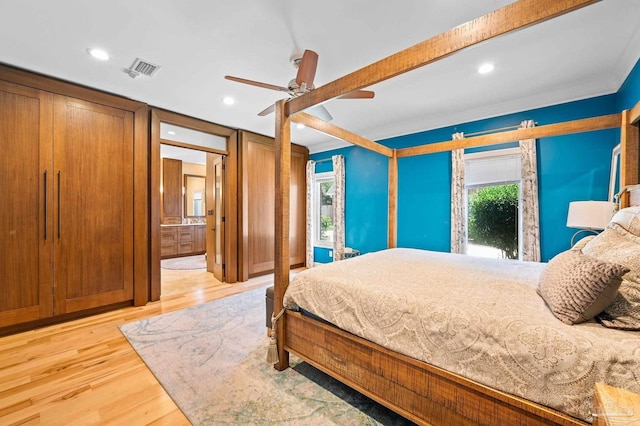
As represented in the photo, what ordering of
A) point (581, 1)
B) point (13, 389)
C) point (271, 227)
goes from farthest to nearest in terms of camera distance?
1. point (271, 227)
2. point (13, 389)
3. point (581, 1)

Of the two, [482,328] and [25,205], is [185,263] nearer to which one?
[25,205]

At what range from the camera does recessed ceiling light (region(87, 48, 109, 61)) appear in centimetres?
223

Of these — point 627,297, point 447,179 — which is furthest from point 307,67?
point 447,179

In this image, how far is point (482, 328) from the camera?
1118 mm

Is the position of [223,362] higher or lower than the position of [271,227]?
lower

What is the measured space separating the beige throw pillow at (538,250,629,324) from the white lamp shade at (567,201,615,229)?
1.71 metres

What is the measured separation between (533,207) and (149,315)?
4.72 m

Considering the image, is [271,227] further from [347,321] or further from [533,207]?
[533,207]

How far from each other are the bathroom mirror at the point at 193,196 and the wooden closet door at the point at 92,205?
174 inches

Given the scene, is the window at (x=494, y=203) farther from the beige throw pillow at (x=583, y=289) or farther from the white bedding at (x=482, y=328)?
the beige throw pillow at (x=583, y=289)

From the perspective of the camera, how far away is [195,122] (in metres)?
3.88

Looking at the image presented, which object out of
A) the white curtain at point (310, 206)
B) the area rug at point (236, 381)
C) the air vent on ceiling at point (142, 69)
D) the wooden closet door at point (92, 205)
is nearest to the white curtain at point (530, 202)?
the area rug at point (236, 381)

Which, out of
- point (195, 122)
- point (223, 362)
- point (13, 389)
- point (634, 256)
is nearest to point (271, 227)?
point (195, 122)

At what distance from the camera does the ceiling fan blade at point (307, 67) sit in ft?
6.28
